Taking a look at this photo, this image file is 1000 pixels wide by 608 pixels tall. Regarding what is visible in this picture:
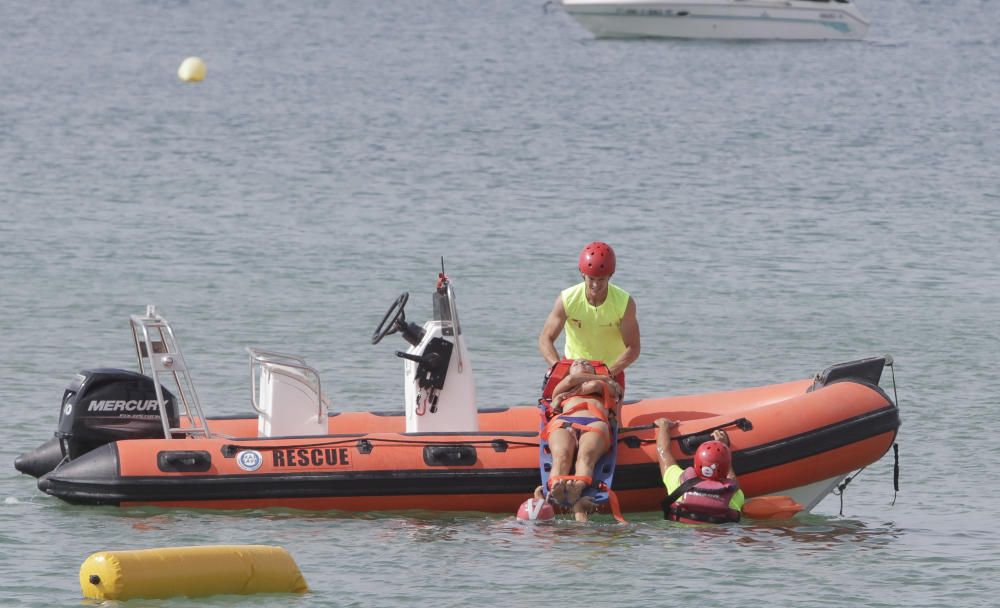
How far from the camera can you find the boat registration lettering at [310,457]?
29.8 feet

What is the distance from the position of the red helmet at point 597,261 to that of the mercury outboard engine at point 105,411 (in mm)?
2222

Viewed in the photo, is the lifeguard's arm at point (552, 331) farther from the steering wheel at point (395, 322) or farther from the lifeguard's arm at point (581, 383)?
the steering wheel at point (395, 322)

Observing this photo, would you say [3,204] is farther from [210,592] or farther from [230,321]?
[210,592]

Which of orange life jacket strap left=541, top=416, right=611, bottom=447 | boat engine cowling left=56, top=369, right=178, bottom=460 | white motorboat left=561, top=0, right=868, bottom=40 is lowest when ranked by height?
orange life jacket strap left=541, top=416, right=611, bottom=447

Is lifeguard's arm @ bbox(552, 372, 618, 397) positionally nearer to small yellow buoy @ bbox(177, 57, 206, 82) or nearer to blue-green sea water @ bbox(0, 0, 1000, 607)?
blue-green sea water @ bbox(0, 0, 1000, 607)

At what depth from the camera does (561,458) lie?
8.98 metres

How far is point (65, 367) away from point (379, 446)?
16.1 feet

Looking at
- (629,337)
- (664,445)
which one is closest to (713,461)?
(664,445)

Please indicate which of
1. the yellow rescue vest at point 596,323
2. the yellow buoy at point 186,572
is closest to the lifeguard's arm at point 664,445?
the yellow rescue vest at point 596,323

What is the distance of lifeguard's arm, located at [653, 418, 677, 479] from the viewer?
9.15m

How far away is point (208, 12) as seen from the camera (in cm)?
5300

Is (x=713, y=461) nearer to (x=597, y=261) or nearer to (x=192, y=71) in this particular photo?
(x=597, y=261)

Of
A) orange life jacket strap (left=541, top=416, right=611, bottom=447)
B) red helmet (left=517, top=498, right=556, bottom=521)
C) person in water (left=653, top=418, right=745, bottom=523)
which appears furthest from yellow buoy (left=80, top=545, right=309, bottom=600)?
person in water (left=653, top=418, right=745, bottom=523)

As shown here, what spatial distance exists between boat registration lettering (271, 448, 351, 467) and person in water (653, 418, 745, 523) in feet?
5.21
